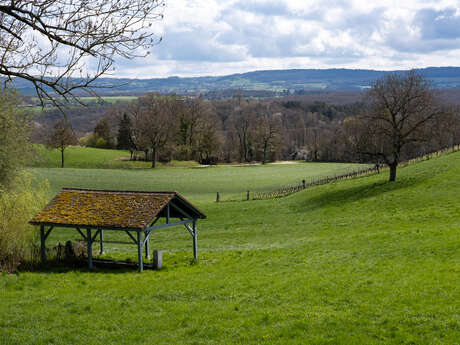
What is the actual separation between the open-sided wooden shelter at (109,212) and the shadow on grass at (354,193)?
19.1 metres

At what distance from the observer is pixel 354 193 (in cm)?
3975

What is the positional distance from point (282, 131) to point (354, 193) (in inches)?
2799

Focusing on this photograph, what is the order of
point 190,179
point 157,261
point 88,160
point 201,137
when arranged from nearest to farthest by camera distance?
point 157,261 → point 190,179 → point 88,160 → point 201,137

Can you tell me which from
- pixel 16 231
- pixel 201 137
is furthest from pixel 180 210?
pixel 201 137

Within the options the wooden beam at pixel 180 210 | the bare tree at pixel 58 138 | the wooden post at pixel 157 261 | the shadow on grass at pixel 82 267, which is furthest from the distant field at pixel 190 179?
the wooden post at pixel 157 261

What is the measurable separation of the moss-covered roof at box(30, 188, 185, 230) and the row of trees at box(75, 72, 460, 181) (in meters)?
25.4

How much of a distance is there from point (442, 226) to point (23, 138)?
28.2m

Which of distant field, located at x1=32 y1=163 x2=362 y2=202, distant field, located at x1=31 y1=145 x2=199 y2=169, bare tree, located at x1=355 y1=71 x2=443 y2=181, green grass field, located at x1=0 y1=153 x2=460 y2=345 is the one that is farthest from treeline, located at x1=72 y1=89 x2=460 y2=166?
green grass field, located at x1=0 y1=153 x2=460 y2=345

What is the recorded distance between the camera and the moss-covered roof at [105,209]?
63.0ft

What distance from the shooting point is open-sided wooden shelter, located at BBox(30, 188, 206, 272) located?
1914cm

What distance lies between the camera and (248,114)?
386 ft

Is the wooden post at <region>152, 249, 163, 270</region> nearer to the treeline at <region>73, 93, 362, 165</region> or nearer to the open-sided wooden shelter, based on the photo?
the open-sided wooden shelter

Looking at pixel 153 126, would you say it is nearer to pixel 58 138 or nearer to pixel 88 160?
pixel 88 160

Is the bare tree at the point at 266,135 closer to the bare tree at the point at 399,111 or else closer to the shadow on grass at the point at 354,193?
the shadow on grass at the point at 354,193
